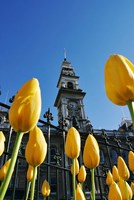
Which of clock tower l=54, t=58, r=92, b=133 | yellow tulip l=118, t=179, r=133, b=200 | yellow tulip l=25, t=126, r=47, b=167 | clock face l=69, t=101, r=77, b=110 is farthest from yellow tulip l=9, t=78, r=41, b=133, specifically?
clock face l=69, t=101, r=77, b=110

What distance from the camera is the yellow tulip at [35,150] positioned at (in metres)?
0.65

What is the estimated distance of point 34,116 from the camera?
52cm

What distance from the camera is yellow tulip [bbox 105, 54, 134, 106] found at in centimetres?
49

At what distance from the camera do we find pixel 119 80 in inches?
20.3

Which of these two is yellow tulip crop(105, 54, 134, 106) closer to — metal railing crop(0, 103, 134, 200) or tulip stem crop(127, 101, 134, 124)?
tulip stem crop(127, 101, 134, 124)

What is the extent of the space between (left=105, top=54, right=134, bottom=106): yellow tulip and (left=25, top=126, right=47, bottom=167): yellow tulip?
33 cm

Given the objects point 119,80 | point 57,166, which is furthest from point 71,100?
point 119,80

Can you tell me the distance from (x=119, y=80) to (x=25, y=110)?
0.28 metres

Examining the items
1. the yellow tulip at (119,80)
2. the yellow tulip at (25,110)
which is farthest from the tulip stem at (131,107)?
the yellow tulip at (25,110)

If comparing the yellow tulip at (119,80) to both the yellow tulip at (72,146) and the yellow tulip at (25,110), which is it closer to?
the yellow tulip at (25,110)

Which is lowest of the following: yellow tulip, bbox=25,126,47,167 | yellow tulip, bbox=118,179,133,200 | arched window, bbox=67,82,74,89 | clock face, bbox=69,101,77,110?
yellow tulip, bbox=118,179,133,200

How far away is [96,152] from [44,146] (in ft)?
0.86

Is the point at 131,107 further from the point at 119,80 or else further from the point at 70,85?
the point at 70,85

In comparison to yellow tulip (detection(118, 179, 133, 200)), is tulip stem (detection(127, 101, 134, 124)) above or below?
above
